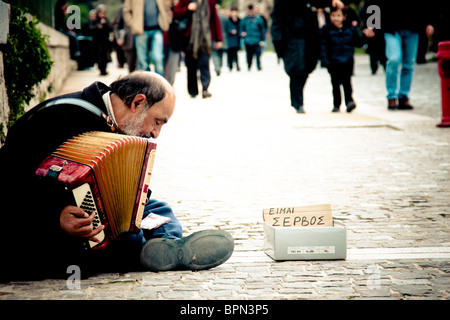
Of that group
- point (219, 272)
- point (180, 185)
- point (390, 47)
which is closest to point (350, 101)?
point (390, 47)

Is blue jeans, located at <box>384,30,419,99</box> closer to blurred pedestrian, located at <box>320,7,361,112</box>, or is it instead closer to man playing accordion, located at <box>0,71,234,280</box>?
blurred pedestrian, located at <box>320,7,361,112</box>

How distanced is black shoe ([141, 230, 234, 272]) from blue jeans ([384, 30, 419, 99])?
7.72m

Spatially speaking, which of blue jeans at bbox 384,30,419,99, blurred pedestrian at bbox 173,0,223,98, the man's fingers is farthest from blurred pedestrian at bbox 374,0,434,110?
the man's fingers

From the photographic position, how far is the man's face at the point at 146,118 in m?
3.61

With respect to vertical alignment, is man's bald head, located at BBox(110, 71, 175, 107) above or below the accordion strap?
above

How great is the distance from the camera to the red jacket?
12.6 meters

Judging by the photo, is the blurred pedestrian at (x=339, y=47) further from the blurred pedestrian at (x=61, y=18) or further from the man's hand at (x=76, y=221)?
the blurred pedestrian at (x=61, y=18)

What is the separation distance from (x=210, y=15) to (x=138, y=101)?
978 cm

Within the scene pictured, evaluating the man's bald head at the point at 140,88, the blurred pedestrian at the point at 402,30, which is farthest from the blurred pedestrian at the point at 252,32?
the man's bald head at the point at 140,88

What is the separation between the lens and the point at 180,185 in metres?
5.97

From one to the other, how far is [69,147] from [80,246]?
0.49 metres

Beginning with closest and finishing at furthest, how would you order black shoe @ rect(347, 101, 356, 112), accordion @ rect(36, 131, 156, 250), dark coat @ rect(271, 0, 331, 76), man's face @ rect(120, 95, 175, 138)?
accordion @ rect(36, 131, 156, 250), man's face @ rect(120, 95, 175, 138), dark coat @ rect(271, 0, 331, 76), black shoe @ rect(347, 101, 356, 112)

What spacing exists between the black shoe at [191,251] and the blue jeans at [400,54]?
25.3 feet

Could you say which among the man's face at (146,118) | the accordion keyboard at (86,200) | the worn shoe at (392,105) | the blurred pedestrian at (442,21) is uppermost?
the blurred pedestrian at (442,21)
